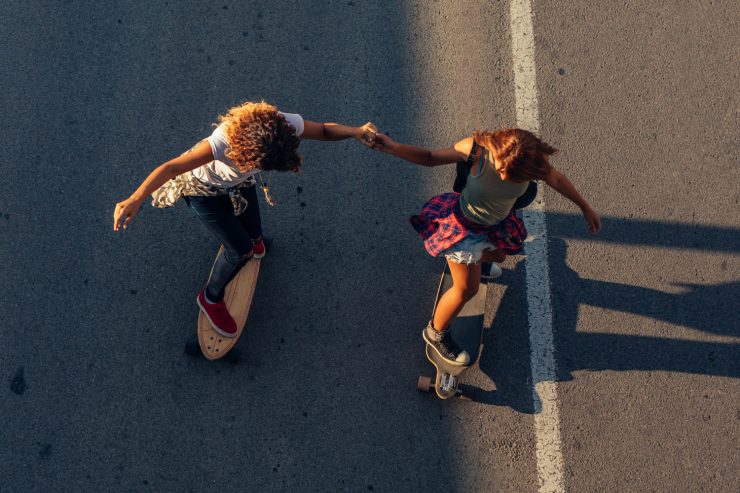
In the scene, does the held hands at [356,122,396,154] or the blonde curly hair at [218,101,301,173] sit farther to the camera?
the held hands at [356,122,396,154]

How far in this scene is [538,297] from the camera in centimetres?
509

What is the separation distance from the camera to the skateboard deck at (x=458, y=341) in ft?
15.6

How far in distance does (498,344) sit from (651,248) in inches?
56.2

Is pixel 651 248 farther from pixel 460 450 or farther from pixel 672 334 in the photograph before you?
pixel 460 450

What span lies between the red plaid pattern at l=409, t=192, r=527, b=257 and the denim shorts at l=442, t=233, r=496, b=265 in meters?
0.03

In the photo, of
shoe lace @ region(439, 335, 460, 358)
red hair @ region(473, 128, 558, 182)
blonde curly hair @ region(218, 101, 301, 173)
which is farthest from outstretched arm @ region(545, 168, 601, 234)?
blonde curly hair @ region(218, 101, 301, 173)

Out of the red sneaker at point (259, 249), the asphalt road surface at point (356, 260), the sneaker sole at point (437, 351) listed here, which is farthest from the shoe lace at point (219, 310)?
the sneaker sole at point (437, 351)

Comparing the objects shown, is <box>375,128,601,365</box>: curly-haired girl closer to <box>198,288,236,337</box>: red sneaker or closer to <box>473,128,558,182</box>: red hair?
<box>473,128,558,182</box>: red hair

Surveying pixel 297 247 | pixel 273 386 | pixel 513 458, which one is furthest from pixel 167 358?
pixel 513 458

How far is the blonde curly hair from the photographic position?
361 centimetres

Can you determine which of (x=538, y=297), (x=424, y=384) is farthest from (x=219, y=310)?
(x=538, y=297)

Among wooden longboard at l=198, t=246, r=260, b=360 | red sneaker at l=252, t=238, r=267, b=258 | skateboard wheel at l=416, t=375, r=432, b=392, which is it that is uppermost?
red sneaker at l=252, t=238, r=267, b=258

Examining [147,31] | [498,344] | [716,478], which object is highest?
Answer: [147,31]

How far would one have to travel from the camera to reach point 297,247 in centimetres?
530
